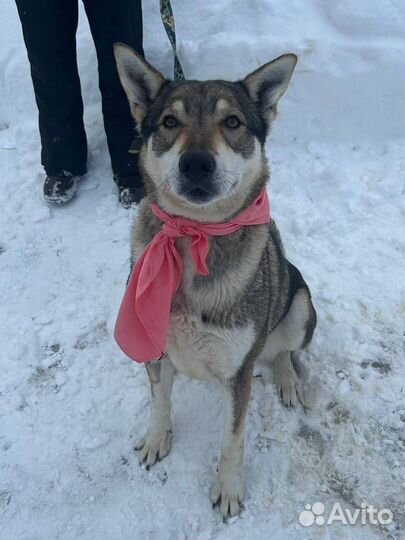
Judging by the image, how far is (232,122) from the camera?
238 centimetres

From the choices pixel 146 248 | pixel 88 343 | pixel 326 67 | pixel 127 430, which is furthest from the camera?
pixel 326 67

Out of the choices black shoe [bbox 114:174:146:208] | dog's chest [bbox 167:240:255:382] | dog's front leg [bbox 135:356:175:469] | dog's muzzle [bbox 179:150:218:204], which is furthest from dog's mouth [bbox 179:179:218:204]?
black shoe [bbox 114:174:146:208]

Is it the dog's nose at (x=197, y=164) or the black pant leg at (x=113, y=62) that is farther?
the black pant leg at (x=113, y=62)

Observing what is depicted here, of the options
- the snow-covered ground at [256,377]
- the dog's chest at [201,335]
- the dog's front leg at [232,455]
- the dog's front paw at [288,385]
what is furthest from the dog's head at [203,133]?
the snow-covered ground at [256,377]

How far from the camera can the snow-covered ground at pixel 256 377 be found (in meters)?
2.71

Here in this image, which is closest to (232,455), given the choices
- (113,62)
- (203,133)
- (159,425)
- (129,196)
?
(159,425)

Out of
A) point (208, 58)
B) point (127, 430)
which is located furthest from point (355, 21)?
point (127, 430)

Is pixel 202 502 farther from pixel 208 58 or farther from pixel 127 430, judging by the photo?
pixel 208 58

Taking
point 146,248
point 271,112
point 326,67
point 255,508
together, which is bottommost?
point 255,508

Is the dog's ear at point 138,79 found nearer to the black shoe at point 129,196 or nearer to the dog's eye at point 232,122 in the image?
the dog's eye at point 232,122

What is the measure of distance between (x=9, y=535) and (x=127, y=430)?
82cm

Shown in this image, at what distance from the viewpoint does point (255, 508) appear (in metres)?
2.69

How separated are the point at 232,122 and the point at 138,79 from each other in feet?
1.85

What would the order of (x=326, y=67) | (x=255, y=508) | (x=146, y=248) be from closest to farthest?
(x=146, y=248), (x=255, y=508), (x=326, y=67)
